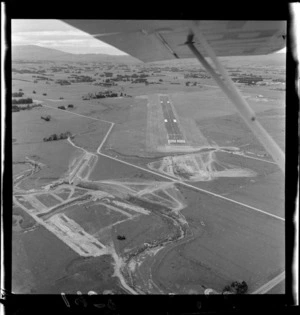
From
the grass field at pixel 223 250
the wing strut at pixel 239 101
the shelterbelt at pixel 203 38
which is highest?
the shelterbelt at pixel 203 38

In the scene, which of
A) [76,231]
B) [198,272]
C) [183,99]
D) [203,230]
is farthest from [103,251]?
[183,99]

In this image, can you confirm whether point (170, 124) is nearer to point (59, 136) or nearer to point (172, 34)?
point (59, 136)

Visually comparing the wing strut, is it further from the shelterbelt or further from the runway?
the runway

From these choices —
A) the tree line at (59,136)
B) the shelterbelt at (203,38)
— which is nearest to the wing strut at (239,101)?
the shelterbelt at (203,38)

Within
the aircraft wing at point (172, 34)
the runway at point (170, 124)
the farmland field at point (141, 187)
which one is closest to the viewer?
the aircraft wing at point (172, 34)

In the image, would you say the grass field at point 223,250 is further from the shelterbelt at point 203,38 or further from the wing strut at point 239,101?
the shelterbelt at point 203,38

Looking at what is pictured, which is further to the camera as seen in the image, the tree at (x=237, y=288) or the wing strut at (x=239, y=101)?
the tree at (x=237, y=288)

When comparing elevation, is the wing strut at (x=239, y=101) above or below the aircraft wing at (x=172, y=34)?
below
